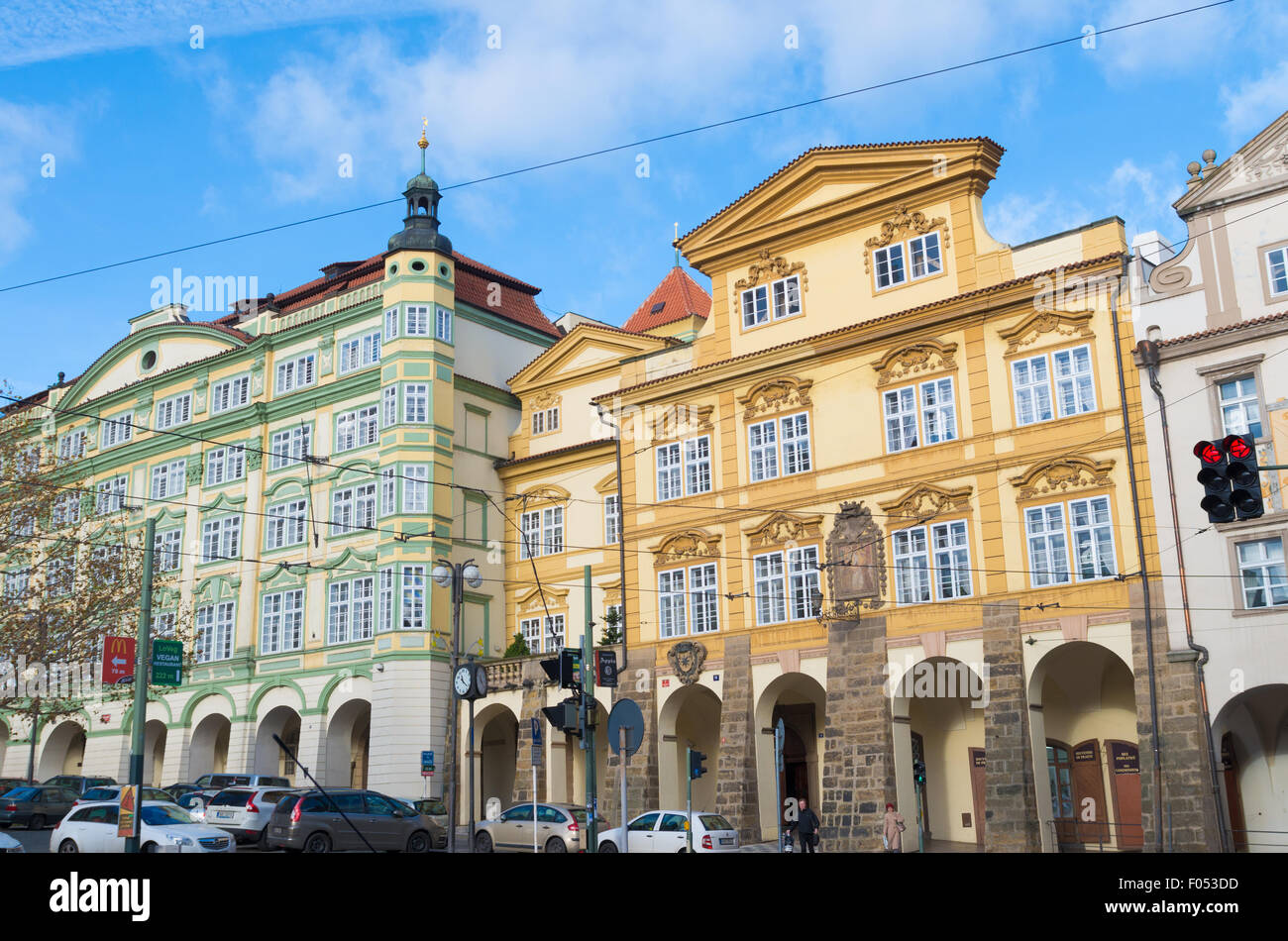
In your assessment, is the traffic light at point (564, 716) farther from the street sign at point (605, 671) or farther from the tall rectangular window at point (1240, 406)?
the tall rectangular window at point (1240, 406)

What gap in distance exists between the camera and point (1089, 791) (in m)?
32.3

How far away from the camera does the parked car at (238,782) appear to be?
1576 inches

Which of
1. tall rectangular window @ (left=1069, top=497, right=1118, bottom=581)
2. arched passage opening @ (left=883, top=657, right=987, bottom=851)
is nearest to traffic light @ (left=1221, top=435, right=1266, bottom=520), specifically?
tall rectangular window @ (left=1069, top=497, right=1118, bottom=581)

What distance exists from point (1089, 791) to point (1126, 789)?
107 cm

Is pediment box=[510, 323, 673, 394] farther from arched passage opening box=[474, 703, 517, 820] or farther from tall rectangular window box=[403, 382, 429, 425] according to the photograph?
arched passage opening box=[474, 703, 517, 820]

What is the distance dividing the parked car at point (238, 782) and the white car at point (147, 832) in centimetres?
1110

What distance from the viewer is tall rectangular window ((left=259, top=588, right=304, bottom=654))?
160 feet

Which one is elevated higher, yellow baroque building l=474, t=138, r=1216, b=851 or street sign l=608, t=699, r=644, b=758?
yellow baroque building l=474, t=138, r=1216, b=851

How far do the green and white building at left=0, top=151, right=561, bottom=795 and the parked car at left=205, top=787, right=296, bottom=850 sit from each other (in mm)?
11340

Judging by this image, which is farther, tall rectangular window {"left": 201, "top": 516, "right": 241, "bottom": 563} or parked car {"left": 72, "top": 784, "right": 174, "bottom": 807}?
tall rectangular window {"left": 201, "top": 516, "right": 241, "bottom": 563}

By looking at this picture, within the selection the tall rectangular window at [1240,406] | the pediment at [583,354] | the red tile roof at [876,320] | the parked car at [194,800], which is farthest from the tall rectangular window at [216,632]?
the tall rectangular window at [1240,406]

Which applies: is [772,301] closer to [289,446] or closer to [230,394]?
[289,446]

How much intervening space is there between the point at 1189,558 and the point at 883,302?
37.6ft
